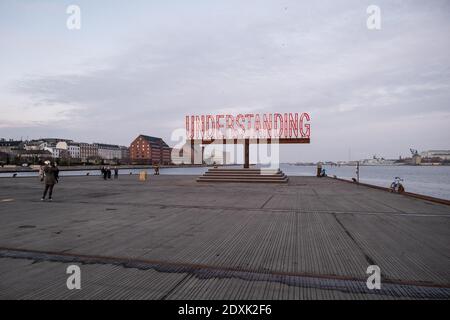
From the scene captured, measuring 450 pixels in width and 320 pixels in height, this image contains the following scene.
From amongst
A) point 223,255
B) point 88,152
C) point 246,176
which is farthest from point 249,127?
point 88,152

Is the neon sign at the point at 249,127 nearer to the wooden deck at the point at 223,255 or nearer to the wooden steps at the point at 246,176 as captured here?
the wooden steps at the point at 246,176

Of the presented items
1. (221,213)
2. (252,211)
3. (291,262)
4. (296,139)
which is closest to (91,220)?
(221,213)

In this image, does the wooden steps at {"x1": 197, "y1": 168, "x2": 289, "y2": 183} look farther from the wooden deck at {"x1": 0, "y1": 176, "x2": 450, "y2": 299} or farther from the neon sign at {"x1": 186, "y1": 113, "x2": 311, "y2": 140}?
the wooden deck at {"x1": 0, "y1": 176, "x2": 450, "y2": 299}

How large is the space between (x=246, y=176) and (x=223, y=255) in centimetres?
2519

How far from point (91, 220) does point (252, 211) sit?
5.60m

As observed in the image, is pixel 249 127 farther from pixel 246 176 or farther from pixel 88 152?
pixel 88 152

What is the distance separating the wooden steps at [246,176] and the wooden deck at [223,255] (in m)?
19.3

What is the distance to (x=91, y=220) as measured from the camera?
8.84 meters

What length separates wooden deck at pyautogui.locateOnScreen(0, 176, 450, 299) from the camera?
393 cm

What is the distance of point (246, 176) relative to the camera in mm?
30547

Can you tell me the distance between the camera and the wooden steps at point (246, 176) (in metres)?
29.1

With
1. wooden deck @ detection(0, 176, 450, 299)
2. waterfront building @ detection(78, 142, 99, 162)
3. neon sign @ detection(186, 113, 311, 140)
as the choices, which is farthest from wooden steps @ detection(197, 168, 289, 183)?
waterfront building @ detection(78, 142, 99, 162)

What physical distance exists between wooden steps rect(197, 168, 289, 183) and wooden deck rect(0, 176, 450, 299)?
63.2 feet
